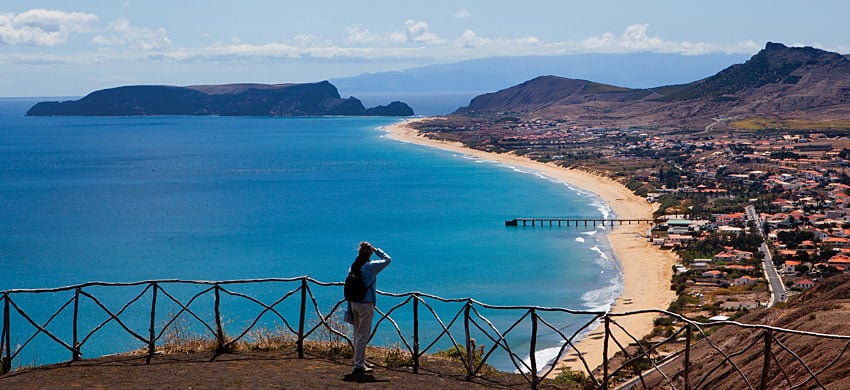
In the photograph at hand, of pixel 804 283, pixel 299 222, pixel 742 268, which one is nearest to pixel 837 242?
pixel 742 268

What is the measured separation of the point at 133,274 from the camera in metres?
41.6

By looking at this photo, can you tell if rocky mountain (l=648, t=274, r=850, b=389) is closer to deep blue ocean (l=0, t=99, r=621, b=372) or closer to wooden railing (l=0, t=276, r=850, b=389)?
wooden railing (l=0, t=276, r=850, b=389)

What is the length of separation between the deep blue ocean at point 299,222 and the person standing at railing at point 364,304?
25.1 metres

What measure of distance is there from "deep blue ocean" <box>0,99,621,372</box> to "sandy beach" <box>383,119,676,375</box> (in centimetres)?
99

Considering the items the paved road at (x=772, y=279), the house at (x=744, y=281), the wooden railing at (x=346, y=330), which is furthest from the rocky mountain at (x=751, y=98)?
the wooden railing at (x=346, y=330)

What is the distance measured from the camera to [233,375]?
10.2 m

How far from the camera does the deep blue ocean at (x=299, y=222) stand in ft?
135

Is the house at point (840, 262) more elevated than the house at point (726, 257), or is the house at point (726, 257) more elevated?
the house at point (840, 262)

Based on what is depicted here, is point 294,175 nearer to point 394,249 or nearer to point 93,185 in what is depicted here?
point 93,185

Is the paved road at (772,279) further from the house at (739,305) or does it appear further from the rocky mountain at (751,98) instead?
the rocky mountain at (751,98)

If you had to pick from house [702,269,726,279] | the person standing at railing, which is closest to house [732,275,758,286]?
house [702,269,726,279]

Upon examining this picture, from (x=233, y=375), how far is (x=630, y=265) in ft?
114

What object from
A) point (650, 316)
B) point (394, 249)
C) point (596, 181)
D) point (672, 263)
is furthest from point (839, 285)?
point (596, 181)

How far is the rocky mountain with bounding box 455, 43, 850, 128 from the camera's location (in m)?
138
